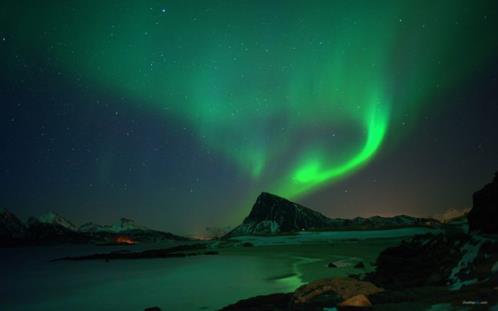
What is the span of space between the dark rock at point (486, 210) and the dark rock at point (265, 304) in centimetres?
1376

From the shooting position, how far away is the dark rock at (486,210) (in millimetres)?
25009

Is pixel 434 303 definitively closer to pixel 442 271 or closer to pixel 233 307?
pixel 442 271

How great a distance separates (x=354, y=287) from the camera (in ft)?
59.8

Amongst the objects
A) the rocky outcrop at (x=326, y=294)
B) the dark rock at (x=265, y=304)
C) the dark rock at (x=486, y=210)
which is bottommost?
the dark rock at (x=265, y=304)

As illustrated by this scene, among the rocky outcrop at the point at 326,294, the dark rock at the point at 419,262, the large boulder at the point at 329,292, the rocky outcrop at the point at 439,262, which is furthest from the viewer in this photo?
the dark rock at the point at 419,262

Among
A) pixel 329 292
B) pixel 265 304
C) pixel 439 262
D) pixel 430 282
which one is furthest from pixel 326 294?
pixel 439 262

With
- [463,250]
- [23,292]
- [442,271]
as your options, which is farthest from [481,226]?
[23,292]

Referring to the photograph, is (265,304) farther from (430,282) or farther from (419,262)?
(419,262)

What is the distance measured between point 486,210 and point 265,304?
54.9 feet

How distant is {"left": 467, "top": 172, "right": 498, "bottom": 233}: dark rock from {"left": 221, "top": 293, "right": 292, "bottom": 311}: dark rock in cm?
1376

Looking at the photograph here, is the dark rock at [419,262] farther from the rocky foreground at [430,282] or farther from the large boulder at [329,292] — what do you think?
the large boulder at [329,292]

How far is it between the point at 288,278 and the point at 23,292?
1057 inches

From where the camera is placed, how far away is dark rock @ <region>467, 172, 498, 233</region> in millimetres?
25009

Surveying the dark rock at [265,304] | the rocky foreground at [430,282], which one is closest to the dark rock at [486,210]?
the rocky foreground at [430,282]
